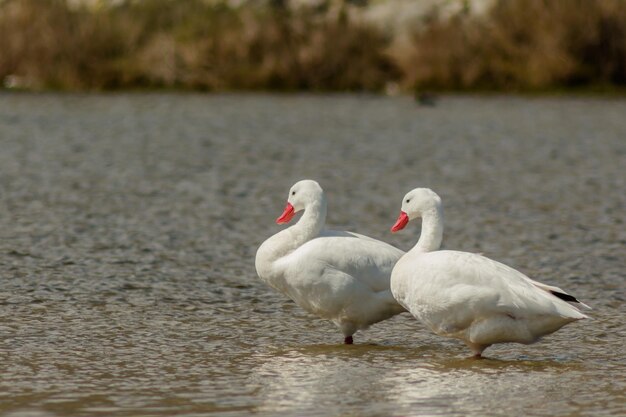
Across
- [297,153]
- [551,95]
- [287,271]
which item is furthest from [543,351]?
[551,95]

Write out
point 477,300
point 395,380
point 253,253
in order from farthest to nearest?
point 253,253, point 477,300, point 395,380

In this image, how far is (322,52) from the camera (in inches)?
1320

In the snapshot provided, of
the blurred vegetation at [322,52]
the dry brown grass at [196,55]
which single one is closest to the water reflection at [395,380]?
the blurred vegetation at [322,52]

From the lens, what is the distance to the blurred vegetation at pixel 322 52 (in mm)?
32250

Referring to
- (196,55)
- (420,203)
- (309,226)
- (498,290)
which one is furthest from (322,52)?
(498,290)

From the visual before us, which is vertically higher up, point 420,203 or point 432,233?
point 420,203

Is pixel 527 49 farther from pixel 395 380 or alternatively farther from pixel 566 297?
pixel 395 380

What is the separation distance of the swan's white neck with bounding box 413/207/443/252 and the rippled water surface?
67cm

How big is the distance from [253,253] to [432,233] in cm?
392

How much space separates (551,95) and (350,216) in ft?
60.5

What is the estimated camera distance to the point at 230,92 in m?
33.4

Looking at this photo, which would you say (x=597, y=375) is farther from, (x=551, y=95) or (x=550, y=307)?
(x=551, y=95)

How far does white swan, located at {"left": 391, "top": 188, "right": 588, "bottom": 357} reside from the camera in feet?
26.6

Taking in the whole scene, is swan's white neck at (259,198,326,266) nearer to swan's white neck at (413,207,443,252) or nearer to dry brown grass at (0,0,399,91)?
swan's white neck at (413,207,443,252)
